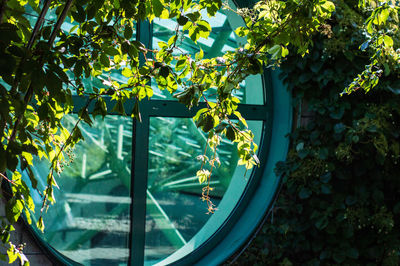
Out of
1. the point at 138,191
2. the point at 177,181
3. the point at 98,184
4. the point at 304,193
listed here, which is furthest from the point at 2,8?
the point at 98,184

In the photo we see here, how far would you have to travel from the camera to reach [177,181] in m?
10.1

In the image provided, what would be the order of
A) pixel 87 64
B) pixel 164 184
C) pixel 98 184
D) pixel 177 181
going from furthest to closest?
pixel 98 184, pixel 177 181, pixel 164 184, pixel 87 64

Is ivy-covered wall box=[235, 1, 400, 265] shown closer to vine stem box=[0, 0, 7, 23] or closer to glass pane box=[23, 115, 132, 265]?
vine stem box=[0, 0, 7, 23]

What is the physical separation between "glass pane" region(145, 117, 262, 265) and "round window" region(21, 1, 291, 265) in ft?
0.07

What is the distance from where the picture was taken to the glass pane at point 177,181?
885 centimetres

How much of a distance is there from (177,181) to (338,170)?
7.73 metres

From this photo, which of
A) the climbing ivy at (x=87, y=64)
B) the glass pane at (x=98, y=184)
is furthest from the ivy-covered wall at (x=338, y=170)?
the glass pane at (x=98, y=184)

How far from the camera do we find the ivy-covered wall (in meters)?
2.47

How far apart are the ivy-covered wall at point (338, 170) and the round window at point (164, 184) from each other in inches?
6.3

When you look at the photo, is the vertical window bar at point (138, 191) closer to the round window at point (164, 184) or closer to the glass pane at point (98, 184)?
the round window at point (164, 184)

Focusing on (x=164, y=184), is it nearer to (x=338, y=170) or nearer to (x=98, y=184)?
(x=98, y=184)

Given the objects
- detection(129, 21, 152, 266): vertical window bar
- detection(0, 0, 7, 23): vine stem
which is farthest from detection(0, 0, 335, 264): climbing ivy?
detection(129, 21, 152, 266): vertical window bar

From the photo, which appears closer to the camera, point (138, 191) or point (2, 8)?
point (2, 8)

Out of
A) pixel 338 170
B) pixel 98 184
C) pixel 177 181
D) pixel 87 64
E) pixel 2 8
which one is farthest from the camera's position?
pixel 98 184
